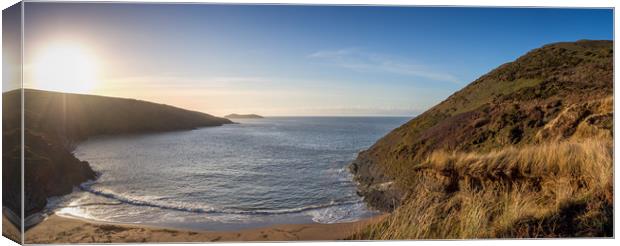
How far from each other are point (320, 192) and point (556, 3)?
14.6 ft

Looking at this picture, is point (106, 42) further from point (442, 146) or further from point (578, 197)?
point (578, 197)

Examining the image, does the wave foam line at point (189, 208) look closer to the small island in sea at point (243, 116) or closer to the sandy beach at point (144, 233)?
the sandy beach at point (144, 233)

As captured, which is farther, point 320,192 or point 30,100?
point 320,192

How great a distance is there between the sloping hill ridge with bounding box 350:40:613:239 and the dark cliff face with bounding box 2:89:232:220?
328cm

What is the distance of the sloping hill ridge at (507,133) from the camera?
5.43 metres

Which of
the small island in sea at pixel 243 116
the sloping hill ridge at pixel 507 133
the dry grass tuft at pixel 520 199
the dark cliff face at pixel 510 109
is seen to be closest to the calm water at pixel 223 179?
the small island in sea at pixel 243 116

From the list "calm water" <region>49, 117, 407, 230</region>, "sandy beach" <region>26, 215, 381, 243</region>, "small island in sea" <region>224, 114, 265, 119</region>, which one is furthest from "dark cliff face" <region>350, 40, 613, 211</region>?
"small island in sea" <region>224, 114, 265, 119</region>

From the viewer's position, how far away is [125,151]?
377 inches

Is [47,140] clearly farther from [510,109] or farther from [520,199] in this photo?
[510,109]

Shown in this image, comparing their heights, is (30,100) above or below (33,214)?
above

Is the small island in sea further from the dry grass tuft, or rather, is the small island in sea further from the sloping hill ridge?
the dry grass tuft

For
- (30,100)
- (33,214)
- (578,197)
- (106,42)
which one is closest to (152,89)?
(106,42)

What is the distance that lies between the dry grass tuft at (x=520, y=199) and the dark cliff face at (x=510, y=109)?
66cm

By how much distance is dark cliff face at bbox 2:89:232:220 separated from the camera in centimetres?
534
